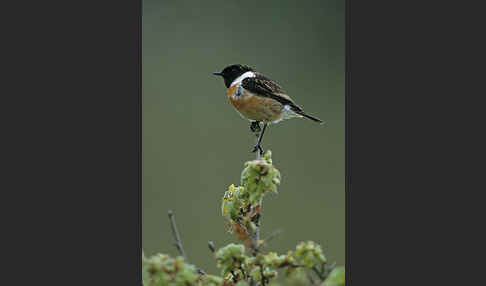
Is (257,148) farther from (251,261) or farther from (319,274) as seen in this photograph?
(319,274)

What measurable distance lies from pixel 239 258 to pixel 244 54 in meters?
1.64

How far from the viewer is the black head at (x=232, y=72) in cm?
359

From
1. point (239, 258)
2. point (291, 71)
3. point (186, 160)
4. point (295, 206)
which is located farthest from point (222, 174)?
point (239, 258)

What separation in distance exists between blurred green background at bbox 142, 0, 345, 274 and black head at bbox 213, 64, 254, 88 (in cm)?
6

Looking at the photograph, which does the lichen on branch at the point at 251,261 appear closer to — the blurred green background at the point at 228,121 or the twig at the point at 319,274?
the twig at the point at 319,274

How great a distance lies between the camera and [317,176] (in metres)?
4.20

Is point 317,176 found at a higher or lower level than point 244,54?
lower

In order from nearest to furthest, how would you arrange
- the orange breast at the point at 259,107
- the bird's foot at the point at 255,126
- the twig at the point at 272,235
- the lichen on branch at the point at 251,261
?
the lichen on branch at the point at 251,261 < the twig at the point at 272,235 < the orange breast at the point at 259,107 < the bird's foot at the point at 255,126

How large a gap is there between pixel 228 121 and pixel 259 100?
0.58 metres

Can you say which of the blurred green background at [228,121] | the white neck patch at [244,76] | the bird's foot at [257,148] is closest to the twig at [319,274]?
the blurred green background at [228,121]

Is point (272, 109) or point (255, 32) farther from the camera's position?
point (255, 32)

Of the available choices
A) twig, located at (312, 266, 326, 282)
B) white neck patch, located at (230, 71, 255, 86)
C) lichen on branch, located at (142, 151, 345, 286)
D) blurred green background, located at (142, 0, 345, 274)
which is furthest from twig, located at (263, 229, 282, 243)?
white neck patch, located at (230, 71, 255, 86)

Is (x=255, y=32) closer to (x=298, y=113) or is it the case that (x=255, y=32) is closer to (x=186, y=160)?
(x=298, y=113)

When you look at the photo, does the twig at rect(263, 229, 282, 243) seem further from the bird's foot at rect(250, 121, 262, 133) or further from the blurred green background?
the bird's foot at rect(250, 121, 262, 133)
